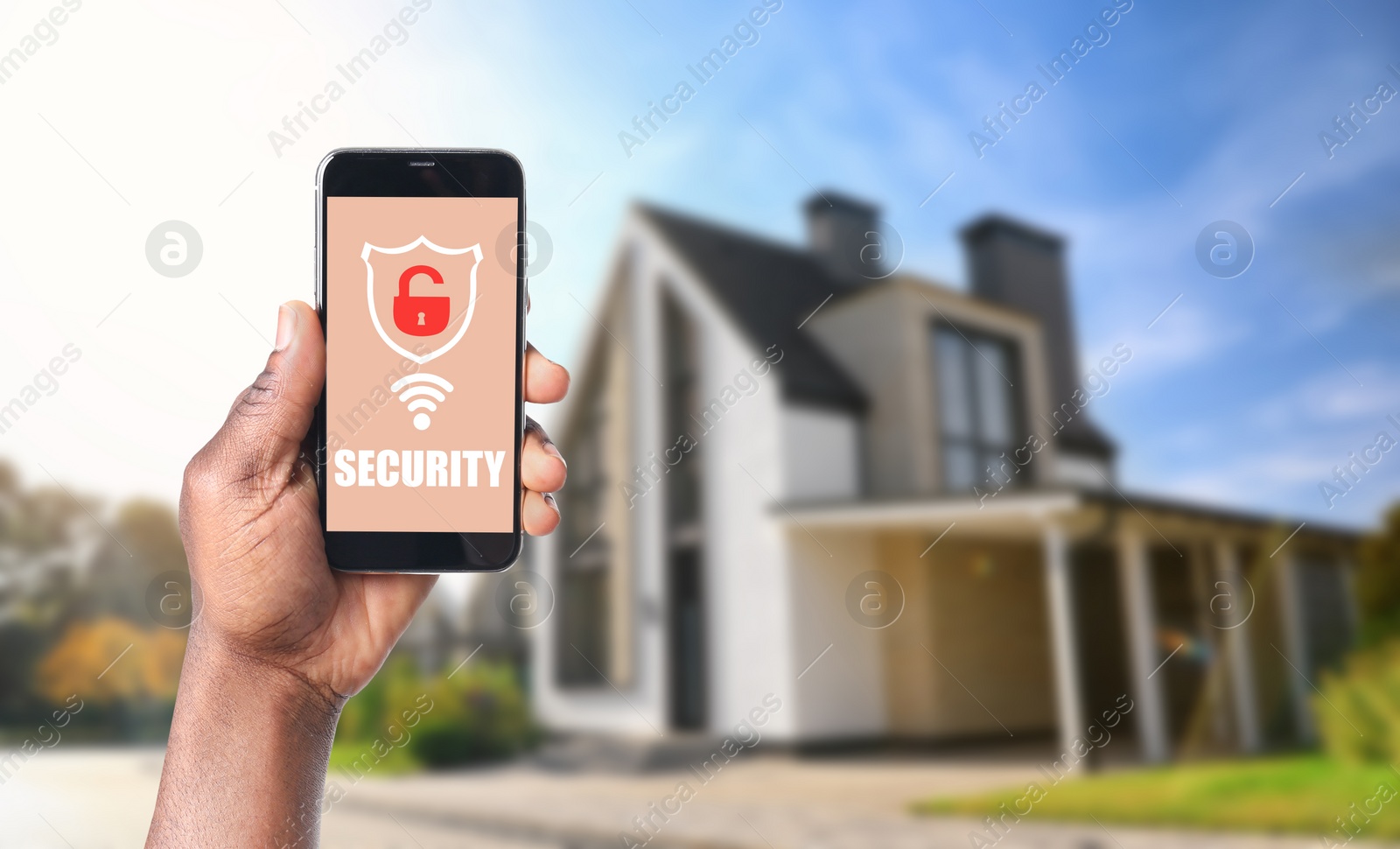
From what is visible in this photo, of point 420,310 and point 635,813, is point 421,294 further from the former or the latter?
point 635,813

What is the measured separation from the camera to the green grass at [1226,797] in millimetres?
2590

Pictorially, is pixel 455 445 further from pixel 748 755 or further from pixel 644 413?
pixel 644 413

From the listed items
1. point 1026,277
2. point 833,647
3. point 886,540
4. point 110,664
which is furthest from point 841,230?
point 110,664

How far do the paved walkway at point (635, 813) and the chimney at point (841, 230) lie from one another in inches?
115

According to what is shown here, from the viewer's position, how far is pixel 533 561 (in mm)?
5539

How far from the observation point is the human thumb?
0.52 meters

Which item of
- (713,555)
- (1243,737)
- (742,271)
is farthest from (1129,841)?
(742,271)

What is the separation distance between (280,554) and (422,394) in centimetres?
12

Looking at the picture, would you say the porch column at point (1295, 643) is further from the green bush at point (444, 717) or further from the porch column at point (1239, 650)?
the green bush at point (444, 717)

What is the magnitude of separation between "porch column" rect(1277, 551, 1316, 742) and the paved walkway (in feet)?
3.26

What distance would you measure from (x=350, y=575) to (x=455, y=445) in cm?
10

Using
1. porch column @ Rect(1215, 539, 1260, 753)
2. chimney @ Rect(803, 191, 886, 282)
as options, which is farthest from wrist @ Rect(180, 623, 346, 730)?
chimney @ Rect(803, 191, 886, 282)

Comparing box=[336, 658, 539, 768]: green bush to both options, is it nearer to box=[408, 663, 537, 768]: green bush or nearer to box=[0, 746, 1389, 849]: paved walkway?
box=[408, 663, 537, 768]: green bush

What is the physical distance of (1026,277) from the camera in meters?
5.26
